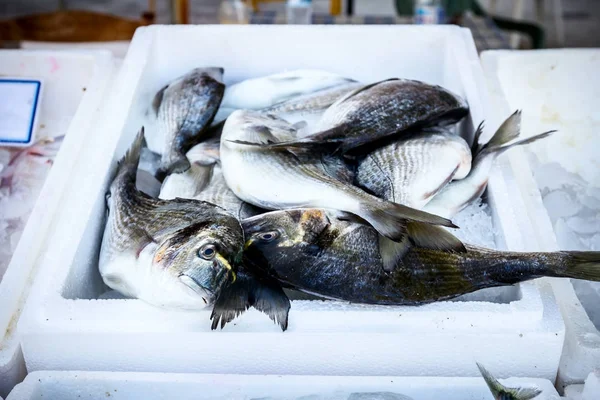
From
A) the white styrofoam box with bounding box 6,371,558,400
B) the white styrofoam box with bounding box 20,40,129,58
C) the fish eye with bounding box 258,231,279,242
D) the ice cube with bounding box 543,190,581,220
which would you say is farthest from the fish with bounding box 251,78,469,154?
the white styrofoam box with bounding box 20,40,129,58

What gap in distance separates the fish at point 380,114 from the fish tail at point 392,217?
0.26 m

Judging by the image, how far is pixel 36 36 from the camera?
4051mm

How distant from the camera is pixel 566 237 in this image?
1898 mm

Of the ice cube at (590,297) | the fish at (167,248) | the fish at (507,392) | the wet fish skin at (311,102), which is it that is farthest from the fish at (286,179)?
the ice cube at (590,297)

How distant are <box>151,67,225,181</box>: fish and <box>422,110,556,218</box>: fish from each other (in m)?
0.68

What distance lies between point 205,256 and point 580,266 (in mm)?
770

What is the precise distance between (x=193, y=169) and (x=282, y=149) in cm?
29

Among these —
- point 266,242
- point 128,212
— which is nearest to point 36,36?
point 128,212

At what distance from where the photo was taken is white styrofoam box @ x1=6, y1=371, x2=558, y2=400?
52.6 inches

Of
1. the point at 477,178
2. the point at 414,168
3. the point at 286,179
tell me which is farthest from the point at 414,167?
the point at 286,179

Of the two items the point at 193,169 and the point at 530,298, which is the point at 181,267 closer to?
the point at 193,169

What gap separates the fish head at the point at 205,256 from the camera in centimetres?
130

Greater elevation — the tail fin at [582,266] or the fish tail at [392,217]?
the fish tail at [392,217]

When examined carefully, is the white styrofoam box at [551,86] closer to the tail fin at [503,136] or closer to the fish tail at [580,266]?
the tail fin at [503,136]
